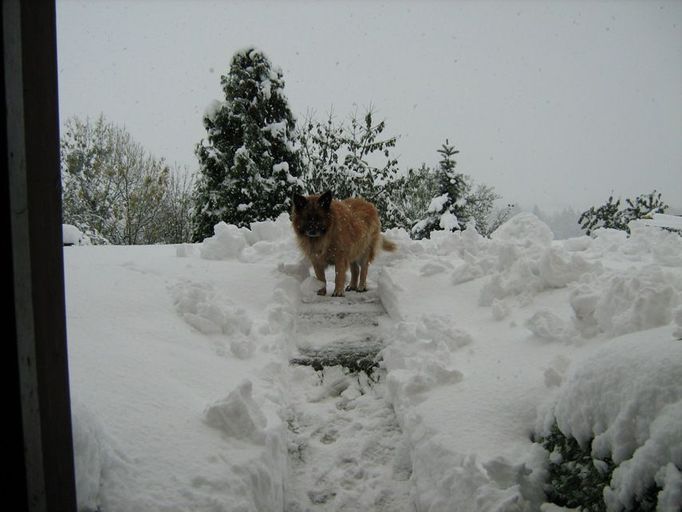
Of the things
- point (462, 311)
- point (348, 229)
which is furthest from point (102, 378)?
point (348, 229)

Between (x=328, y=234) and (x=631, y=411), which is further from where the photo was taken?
(x=328, y=234)

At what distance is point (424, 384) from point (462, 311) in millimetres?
1452

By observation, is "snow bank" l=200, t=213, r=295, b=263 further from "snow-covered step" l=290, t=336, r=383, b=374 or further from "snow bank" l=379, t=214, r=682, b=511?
"snow-covered step" l=290, t=336, r=383, b=374

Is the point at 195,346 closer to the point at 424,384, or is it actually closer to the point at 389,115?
the point at 424,384

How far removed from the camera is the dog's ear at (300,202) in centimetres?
564

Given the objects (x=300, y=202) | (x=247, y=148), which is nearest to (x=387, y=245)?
(x=300, y=202)

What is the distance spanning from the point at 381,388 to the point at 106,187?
15.9 meters

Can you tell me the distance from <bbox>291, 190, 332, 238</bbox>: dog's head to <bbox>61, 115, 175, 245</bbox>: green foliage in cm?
1235

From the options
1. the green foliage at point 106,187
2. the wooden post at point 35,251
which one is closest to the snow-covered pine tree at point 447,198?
the green foliage at point 106,187

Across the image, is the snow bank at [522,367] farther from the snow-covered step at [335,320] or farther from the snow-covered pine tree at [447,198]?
the snow-covered pine tree at [447,198]

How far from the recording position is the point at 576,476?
74.1 inches

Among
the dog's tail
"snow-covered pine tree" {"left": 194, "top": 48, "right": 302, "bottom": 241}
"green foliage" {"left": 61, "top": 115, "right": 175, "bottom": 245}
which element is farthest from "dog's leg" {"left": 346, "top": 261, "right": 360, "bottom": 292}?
"green foliage" {"left": 61, "top": 115, "right": 175, "bottom": 245}

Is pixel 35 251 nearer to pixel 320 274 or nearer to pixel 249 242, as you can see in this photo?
pixel 320 274

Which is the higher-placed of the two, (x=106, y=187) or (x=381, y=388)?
(x=106, y=187)
